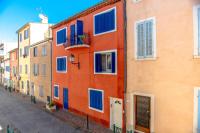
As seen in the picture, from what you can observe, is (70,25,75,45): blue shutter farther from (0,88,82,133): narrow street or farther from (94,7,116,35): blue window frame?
(0,88,82,133): narrow street

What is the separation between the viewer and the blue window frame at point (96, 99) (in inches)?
668

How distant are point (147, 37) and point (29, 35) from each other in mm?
26728

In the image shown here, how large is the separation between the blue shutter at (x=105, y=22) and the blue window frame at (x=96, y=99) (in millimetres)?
4644

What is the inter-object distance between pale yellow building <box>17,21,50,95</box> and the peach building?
24.3 m

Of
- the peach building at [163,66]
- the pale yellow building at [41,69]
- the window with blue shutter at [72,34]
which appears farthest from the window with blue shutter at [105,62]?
the pale yellow building at [41,69]

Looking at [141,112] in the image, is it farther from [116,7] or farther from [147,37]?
[116,7]

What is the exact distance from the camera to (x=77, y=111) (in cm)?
2041

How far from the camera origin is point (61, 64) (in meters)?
23.5

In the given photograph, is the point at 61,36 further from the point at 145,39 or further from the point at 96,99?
the point at 145,39

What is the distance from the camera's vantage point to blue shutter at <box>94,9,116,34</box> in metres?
15.4

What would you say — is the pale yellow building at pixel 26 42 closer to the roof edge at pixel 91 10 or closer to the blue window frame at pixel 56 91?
the blue window frame at pixel 56 91

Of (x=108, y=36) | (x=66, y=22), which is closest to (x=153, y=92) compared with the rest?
(x=108, y=36)

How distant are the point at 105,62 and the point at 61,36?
7.77m

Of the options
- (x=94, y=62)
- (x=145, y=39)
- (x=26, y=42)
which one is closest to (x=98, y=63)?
(x=94, y=62)
